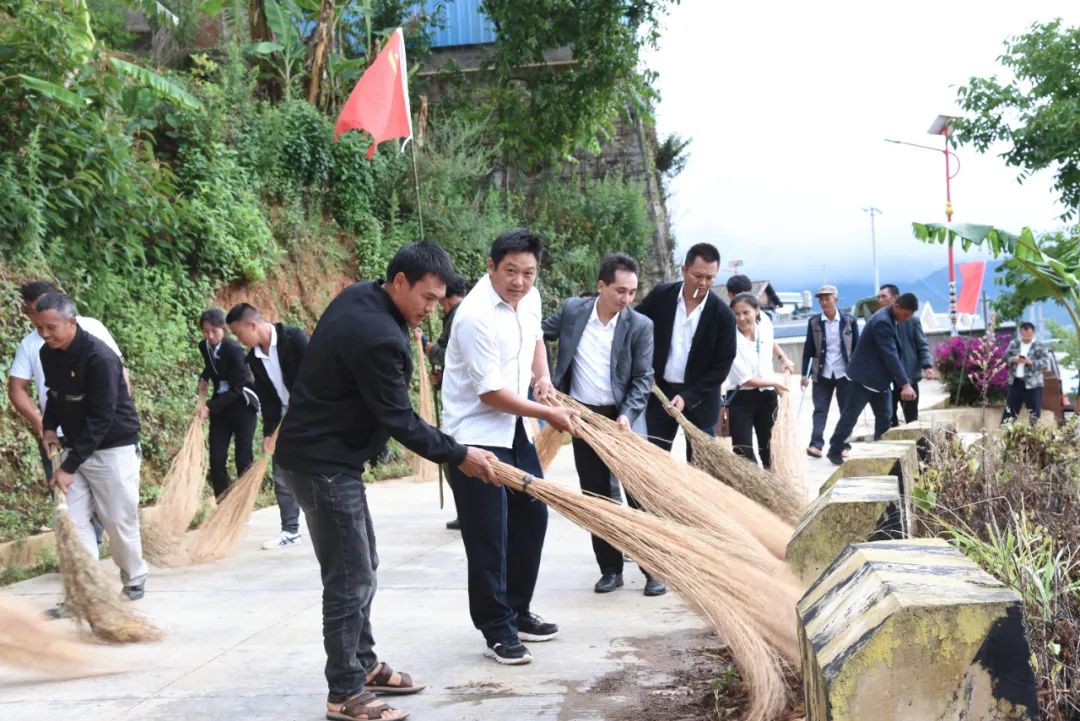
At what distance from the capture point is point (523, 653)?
4.59 meters

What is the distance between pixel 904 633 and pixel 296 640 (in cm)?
344

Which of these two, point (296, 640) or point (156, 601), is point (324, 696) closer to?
point (296, 640)

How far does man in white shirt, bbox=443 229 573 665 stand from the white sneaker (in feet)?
10.0

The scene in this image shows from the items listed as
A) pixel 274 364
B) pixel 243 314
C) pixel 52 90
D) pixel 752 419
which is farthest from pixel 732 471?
pixel 52 90

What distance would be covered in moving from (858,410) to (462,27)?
1086 cm

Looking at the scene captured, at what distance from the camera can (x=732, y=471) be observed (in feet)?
20.7

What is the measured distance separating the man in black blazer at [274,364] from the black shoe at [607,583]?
2166 mm

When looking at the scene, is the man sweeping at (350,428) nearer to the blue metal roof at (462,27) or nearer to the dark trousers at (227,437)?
the dark trousers at (227,437)

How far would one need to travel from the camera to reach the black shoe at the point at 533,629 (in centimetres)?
490

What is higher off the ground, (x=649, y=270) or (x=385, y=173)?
(x=385, y=173)

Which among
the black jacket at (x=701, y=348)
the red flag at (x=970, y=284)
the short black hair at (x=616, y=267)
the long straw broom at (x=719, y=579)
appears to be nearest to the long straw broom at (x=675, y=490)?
the long straw broom at (x=719, y=579)

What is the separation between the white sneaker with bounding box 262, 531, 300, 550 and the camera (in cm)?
752

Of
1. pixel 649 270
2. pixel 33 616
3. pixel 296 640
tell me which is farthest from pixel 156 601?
pixel 649 270

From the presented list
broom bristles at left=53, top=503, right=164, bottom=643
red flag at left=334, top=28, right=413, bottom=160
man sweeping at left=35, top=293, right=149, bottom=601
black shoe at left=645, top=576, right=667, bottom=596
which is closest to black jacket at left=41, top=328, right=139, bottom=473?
man sweeping at left=35, top=293, right=149, bottom=601
